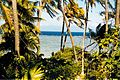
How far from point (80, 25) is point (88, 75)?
2054 centimetres

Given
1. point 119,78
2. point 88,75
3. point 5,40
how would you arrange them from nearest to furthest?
point 119,78
point 88,75
point 5,40

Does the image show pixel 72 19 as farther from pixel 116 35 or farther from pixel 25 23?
pixel 116 35

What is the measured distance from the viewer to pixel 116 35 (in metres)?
7.93

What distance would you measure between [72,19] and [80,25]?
1.06m

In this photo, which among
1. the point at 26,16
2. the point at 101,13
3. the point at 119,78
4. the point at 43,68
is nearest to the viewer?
the point at 119,78

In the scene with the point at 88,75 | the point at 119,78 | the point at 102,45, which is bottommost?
the point at 88,75

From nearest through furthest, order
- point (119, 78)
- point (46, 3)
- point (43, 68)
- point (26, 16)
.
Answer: point (119, 78), point (43, 68), point (26, 16), point (46, 3)

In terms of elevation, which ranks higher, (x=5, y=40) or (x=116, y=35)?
(x=116, y=35)

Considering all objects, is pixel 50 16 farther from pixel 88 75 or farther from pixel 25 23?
pixel 88 75

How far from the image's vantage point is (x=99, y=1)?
26.6 m

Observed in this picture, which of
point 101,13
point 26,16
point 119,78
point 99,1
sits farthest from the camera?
point 101,13

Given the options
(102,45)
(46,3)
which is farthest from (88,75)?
(46,3)

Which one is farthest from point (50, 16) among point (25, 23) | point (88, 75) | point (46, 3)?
point (88, 75)

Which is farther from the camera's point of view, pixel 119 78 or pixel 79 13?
pixel 79 13
